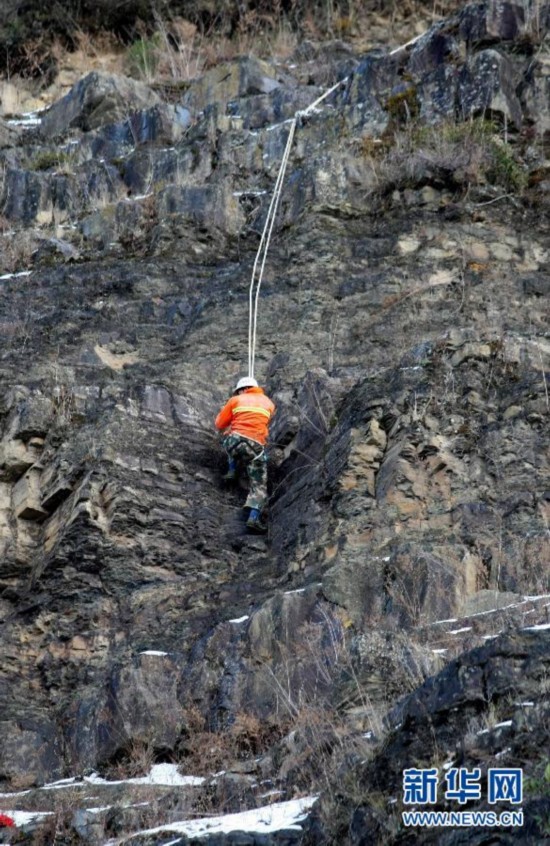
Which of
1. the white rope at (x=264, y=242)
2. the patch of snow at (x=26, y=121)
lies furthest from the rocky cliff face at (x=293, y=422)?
the patch of snow at (x=26, y=121)

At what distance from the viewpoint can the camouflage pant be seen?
14.3m

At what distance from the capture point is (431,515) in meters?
13.0

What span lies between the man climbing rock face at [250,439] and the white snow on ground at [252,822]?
4.65 metres

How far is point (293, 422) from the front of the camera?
15078mm

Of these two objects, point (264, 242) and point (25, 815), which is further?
point (264, 242)

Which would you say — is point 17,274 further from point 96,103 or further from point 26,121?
point 26,121

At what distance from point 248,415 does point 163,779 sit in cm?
428

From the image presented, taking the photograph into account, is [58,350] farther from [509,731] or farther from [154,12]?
[154,12]

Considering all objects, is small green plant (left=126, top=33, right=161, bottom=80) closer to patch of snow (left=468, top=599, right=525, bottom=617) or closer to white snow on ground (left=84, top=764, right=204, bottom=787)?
patch of snow (left=468, top=599, right=525, bottom=617)

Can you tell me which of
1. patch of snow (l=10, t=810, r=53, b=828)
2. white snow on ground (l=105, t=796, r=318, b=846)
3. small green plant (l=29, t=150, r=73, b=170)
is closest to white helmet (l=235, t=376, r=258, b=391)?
patch of snow (l=10, t=810, r=53, b=828)

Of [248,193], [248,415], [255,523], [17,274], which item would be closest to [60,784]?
[255,523]

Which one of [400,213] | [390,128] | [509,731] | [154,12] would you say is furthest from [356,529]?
[154,12]

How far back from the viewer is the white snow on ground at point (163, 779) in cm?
1091

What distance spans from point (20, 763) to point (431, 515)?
3555 mm
